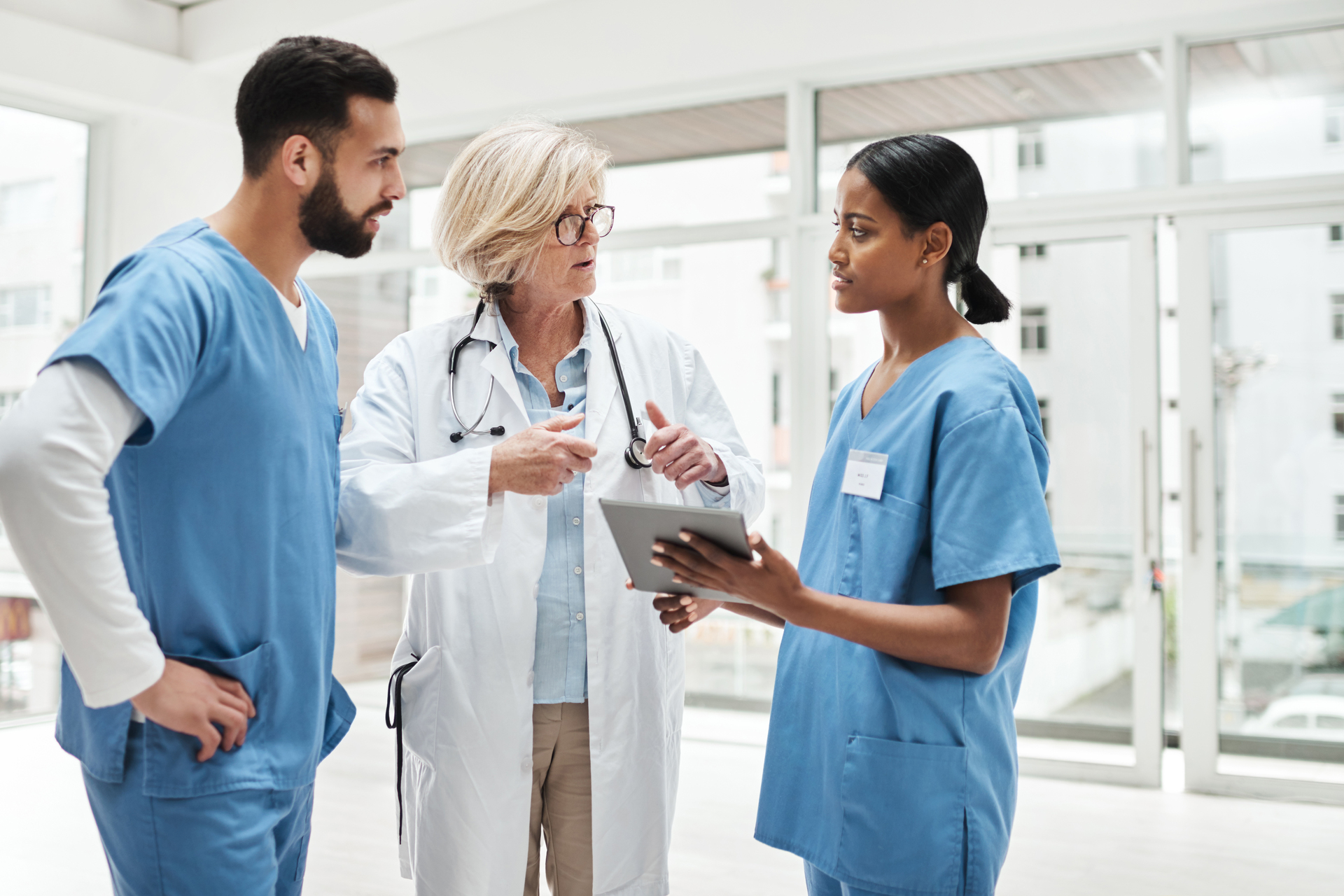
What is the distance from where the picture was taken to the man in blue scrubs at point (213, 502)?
1.05m

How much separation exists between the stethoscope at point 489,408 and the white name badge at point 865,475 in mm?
400

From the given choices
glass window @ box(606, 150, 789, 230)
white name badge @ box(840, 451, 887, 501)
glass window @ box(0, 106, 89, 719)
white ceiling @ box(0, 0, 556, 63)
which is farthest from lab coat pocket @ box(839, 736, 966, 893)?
glass window @ box(0, 106, 89, 719)

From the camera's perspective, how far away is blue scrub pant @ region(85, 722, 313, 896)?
116 cm

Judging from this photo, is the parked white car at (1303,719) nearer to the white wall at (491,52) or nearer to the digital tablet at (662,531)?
the white wall at (491,52)

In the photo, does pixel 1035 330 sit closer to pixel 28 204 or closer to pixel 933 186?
pixel 933 186

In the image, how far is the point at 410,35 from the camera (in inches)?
223

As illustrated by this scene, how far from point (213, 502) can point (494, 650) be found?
1.89 ft

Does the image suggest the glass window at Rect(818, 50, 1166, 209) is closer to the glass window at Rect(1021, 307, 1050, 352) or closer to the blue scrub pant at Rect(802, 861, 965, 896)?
the glass window at Rect(1021, 307, 1050, 352)

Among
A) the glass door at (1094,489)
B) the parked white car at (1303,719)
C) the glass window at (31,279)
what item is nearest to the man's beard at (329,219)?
the glass door at (1094,489)

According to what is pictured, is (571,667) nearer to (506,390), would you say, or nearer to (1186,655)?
(506,390)

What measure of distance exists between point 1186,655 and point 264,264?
3.99m

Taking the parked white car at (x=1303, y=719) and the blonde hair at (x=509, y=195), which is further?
the parked white car at (x=1303, y=719)

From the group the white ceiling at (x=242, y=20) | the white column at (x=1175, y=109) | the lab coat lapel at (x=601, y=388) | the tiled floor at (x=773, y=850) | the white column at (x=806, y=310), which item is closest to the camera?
the lab coat lapel at (x=601, y=388)

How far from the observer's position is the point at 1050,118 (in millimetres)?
4516
